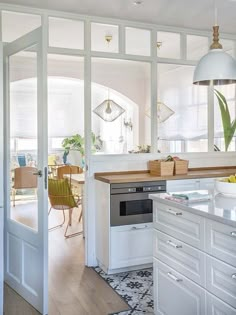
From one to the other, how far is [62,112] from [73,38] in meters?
4.68

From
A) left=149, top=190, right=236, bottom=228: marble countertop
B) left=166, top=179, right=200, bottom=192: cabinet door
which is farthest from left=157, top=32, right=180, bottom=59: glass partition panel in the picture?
left=149, top=190, right=236, bottom=228: marble countertop

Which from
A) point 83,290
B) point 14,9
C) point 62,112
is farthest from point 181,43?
point 62,112

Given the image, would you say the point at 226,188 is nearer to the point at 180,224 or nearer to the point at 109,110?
the point at 180,224

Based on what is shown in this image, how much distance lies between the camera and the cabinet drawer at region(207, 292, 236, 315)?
1815 millimetres

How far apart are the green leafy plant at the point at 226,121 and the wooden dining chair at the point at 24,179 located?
2.84 m

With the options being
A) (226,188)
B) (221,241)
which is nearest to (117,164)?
(226,188)

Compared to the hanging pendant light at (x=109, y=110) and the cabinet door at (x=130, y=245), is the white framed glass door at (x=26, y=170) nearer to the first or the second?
the cabinet door at (x=130, y=245)

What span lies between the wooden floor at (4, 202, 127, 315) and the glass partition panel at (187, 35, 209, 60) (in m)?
2.89

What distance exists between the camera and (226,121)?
15.6 feet

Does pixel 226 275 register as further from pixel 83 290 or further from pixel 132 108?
pixel 132 108

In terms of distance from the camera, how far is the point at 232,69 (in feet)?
8.27

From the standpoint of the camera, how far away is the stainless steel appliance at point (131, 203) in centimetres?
362

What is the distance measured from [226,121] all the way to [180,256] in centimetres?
294

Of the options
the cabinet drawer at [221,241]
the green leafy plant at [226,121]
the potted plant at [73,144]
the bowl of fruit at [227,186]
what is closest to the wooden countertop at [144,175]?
the green leafy plant at [226,121]
